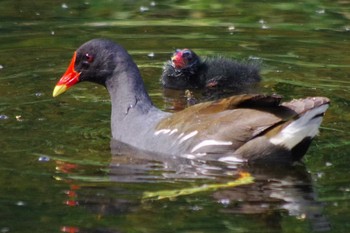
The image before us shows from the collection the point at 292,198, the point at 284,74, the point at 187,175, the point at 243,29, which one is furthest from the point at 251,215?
the point at 243,29

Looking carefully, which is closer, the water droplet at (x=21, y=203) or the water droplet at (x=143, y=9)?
the water droplet at (x=21, y=203)

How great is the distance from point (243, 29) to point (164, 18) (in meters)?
0.98

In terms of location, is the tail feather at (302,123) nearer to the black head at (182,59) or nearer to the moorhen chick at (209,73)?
the moorhen chick at (209,73)

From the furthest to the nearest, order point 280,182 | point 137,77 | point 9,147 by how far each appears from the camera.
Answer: point 137,77 → point 9,147 → point 280,182

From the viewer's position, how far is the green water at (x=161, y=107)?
5.57 meters

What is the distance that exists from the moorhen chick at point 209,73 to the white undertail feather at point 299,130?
2514mm

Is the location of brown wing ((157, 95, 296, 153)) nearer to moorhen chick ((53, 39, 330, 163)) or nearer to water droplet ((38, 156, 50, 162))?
moorhen chick ((53, 39, 330, 163))

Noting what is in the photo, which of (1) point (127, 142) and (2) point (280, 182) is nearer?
(2) point (280, 182)

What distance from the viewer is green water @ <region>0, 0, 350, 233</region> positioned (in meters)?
5.57

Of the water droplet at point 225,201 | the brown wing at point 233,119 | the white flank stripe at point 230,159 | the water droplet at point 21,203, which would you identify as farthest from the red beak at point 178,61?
the water droplet at point 21,203

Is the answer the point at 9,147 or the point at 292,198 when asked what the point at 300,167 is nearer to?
the point at 292,198

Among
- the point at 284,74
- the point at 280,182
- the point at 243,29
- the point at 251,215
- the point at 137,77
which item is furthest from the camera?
the point at 243,29

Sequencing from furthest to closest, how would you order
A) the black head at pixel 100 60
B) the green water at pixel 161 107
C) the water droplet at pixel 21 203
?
1. the black head at pixel 100 60
2. the water droplet at pixel 21 203
3. the green water at pixel 161 107

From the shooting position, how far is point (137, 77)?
736cm
